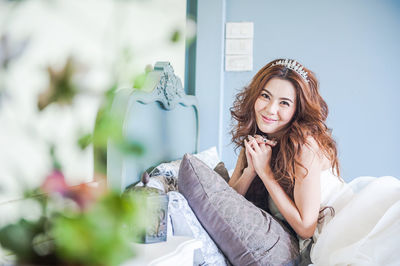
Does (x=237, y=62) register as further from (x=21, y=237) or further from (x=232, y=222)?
(x=21, y=237)

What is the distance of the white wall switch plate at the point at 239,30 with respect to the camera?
285 cm

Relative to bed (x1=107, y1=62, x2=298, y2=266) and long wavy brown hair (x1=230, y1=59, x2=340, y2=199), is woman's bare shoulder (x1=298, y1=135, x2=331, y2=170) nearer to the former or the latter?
long wavy brown hair (x1=230, y1=59, x2=340, y2=199)

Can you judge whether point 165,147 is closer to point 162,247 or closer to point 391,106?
point 162,247

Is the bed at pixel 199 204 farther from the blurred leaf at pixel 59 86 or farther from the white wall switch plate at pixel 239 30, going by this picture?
the white wall switch plate at pixel 239 30

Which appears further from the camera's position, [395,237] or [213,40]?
[213,40]

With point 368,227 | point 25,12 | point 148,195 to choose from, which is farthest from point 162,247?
point 368,227

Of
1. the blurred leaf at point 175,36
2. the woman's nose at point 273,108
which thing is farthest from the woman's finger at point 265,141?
A: the blurred leaf at point 175,36

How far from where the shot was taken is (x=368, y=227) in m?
1.53

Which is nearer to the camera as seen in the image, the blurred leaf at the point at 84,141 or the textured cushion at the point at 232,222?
the blurred leaf at the point at 84,141

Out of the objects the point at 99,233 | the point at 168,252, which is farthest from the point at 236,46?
the point at 99,233

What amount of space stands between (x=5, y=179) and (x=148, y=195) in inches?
14.8

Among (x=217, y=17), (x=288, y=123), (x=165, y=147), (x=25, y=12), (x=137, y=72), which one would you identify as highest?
(x=217, y=17)

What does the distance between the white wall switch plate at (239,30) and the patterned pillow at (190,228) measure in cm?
178

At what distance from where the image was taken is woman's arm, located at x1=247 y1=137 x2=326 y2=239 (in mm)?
1562
